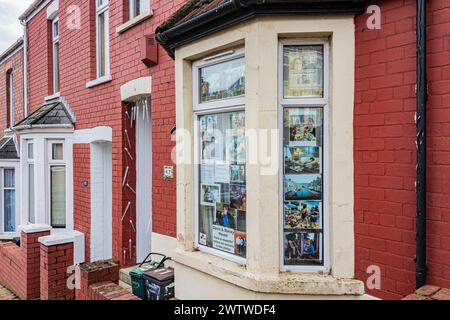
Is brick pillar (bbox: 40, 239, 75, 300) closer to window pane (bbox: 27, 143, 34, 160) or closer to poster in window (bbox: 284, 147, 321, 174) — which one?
window pane (bbox: 27, 143, 34, 160)

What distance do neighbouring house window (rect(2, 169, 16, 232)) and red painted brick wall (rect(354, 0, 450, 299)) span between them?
10332 millimetres

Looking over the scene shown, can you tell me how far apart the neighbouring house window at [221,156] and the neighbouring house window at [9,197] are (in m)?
8.75

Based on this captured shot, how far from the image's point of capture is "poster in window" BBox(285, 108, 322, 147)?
3.17m

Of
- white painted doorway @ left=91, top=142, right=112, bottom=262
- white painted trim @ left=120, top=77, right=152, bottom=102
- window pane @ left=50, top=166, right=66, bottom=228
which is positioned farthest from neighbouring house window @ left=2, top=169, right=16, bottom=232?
white painted trim @ left=120, top=77, right=152, bottom=102

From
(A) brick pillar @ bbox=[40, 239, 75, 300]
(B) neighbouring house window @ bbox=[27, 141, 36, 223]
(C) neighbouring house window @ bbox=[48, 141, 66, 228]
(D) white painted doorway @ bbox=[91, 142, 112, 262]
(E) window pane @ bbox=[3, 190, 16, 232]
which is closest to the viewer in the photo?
(A) brick pillar @ bbox=[40, 239, 75, 300]

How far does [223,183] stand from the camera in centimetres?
372

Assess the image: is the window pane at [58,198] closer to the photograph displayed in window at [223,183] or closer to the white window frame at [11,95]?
the photograph displayed in window at [223,183]

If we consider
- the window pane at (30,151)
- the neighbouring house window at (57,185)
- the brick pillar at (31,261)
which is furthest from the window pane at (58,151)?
the brick pillar at (31,261)

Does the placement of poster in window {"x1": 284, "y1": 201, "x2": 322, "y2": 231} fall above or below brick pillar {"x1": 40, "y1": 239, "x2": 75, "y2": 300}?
above

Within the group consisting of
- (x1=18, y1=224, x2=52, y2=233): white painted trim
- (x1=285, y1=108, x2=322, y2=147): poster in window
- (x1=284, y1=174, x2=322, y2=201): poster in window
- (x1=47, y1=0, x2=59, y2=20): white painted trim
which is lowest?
(x1=18, y1=224, x2=52, y2=233): white painted trim

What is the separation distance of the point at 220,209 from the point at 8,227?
9.31m

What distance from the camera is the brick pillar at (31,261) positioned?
255 inches

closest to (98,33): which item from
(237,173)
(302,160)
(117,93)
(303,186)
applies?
(117,93)
